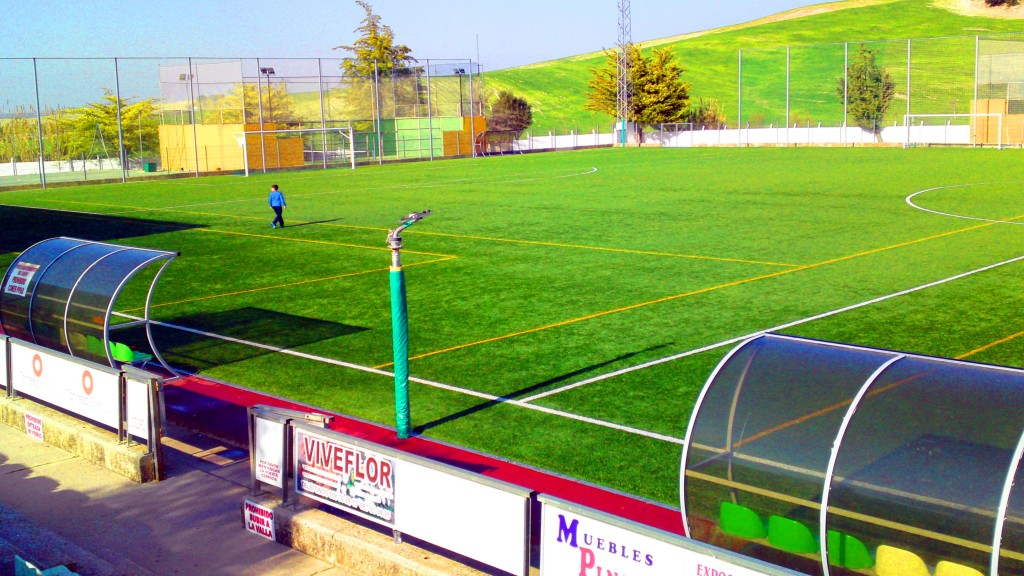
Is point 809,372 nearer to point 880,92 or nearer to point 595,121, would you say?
point 880,92

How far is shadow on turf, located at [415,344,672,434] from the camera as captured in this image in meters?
10.9

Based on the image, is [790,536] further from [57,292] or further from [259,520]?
[57,292]

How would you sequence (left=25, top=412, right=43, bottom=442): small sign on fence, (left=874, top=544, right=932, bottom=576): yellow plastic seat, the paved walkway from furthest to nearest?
(left=25, top=412, right=43, bottom=442): small sign on fence, the paved walkway, (left=874, top=544, right=932, bottom=576): yellow plastic seat

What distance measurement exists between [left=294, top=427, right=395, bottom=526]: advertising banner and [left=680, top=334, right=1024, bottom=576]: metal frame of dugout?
7.32ft

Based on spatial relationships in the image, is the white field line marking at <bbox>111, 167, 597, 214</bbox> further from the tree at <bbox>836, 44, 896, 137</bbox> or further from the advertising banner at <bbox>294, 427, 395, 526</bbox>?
the tree at <bbox>836, 44, 896, 137</bbox>

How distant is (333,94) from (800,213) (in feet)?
146

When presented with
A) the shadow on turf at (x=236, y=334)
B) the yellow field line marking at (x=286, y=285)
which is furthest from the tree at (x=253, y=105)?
the shadow on turf at (x=236, y=334)

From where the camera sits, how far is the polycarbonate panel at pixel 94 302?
11.5m

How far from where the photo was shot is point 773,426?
240 inches

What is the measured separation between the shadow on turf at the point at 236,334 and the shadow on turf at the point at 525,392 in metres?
4.14

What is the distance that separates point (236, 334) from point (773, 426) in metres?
11.1

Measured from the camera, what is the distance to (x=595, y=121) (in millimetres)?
152250

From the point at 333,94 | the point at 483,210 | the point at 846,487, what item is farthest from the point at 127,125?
the point at 846,487

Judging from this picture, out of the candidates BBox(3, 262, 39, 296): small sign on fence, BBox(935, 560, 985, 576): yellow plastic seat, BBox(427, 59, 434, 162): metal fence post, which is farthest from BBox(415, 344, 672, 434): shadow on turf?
BBox(427, 59, 434, 162): metal fence post
